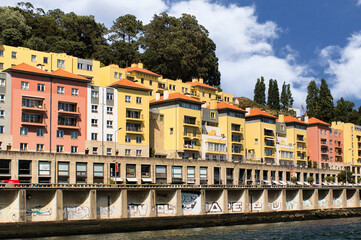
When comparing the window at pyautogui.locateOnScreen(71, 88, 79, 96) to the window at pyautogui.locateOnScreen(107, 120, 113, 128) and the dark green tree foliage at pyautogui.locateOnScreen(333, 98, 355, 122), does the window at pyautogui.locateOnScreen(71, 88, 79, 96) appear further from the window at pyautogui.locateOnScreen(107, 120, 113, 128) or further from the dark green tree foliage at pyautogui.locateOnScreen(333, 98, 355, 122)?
the dark green tree foliage at pyautogui.locateOnScreen(333, 98, 355, 122)

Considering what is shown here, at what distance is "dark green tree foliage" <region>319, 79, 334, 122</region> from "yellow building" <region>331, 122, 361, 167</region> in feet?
32.4

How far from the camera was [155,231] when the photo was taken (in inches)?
3167

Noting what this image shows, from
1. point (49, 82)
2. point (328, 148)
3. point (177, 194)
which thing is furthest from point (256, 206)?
point (328, 148)

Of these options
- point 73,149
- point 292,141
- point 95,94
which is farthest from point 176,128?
point 292,141

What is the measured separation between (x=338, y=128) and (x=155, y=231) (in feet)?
372

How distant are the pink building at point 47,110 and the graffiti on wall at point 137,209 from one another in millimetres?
21460

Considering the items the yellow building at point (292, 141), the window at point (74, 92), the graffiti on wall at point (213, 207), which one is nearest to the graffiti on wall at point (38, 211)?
the window at point (74, 92)

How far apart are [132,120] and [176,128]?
1364 cm

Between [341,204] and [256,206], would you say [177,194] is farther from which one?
[341,204]

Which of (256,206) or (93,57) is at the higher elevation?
(93,57)

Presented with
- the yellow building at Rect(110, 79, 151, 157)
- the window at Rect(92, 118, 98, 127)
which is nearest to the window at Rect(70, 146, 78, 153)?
the window at Rect(92, 118, 98, 127)

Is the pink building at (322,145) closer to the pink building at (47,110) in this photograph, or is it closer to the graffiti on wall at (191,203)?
the graffiti on wall at (191,203)

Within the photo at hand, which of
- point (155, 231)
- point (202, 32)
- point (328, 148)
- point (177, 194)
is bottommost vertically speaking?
point (155, 231)

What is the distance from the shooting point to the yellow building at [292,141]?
488ft
